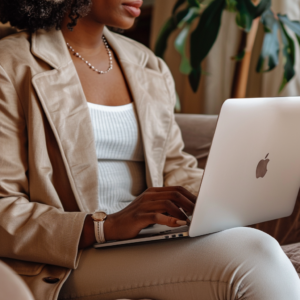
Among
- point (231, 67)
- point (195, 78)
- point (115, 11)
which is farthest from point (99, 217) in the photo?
point (231, 67)

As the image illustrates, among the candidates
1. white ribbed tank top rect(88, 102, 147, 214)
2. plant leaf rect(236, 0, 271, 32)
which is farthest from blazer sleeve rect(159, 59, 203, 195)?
plant leaf rect(236, 0, 271, 32)

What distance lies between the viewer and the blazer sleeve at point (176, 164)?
3.84 feet

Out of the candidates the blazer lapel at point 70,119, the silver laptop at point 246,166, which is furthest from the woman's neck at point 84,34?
the silver laptop at point 246,166

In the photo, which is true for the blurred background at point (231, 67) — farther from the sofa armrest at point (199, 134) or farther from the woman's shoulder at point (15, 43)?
the woman's shoulder at point (15, 43)

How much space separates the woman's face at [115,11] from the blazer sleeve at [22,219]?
0.32m

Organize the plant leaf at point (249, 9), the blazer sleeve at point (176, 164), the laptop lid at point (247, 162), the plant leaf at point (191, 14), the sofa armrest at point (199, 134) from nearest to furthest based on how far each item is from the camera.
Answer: the laptop lid at point (247, 162) → the blazer sleeve at point (176, 164) → the sofa armrest at point (199, 134) → the plant leaf at point (249, 9) → the plant leaf at point (191, 14)

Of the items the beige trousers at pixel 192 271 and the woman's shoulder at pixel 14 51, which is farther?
the woman's shoulder at pixel 14 51

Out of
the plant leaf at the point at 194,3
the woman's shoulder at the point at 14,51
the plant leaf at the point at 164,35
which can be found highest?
the plant leaf at the point at 194,3

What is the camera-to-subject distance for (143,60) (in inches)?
48.3

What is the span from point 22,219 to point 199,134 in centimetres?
77

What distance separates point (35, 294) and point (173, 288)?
26cm

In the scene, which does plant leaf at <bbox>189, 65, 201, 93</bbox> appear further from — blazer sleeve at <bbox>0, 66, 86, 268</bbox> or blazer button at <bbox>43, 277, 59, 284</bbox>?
blazer button at <bbox>43, 277, 59, 284</bbox>

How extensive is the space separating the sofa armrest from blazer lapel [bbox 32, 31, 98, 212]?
1.72ft

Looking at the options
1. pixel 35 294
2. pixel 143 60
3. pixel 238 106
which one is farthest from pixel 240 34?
pixel 35 294
